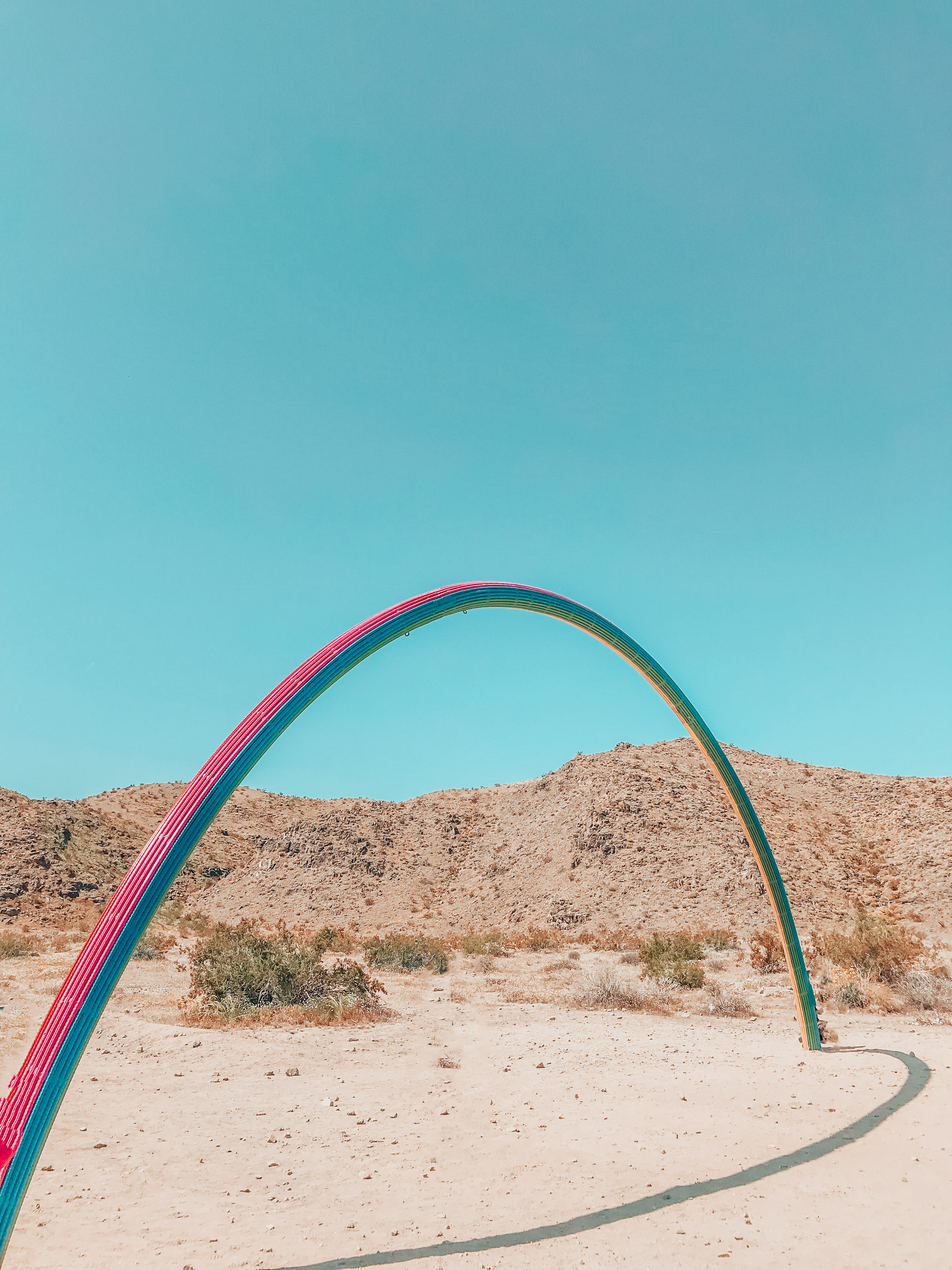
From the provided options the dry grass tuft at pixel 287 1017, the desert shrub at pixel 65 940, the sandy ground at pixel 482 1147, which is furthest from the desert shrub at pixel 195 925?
the sandy ground at pixel 482 1147

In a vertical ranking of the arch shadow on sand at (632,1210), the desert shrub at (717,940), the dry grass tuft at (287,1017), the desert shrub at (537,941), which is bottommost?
the desert shrub at (537,941)

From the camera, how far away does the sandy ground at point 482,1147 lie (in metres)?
6.50

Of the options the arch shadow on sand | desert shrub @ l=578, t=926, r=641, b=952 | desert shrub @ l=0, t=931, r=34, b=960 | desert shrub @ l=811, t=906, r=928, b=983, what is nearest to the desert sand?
the arch shadow on sand

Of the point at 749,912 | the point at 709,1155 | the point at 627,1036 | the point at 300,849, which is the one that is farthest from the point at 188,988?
the point at 300,849

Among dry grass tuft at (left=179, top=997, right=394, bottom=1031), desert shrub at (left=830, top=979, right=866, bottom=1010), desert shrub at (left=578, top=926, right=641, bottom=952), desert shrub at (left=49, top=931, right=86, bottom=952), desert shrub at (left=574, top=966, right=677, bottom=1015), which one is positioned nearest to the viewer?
dry grass tuft at (left=179, top=997, right=394, bottom=1031)

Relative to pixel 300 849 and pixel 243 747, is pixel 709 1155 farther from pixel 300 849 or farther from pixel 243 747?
pixel 300 849

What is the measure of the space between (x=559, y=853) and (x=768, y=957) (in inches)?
1162

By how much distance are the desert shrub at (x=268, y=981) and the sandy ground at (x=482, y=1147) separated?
1909 mm

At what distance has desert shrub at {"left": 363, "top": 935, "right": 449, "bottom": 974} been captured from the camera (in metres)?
27.2

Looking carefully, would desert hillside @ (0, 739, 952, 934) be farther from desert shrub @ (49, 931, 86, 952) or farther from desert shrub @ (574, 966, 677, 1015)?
desert shrub @ (574, 966, 677, 1015)

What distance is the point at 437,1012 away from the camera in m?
18.1

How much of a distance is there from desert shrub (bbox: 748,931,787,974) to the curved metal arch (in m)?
20.1

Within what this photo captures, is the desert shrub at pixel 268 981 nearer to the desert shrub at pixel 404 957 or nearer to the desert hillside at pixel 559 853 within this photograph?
the desert shrub at pixel 404 957

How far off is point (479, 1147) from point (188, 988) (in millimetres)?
15964
